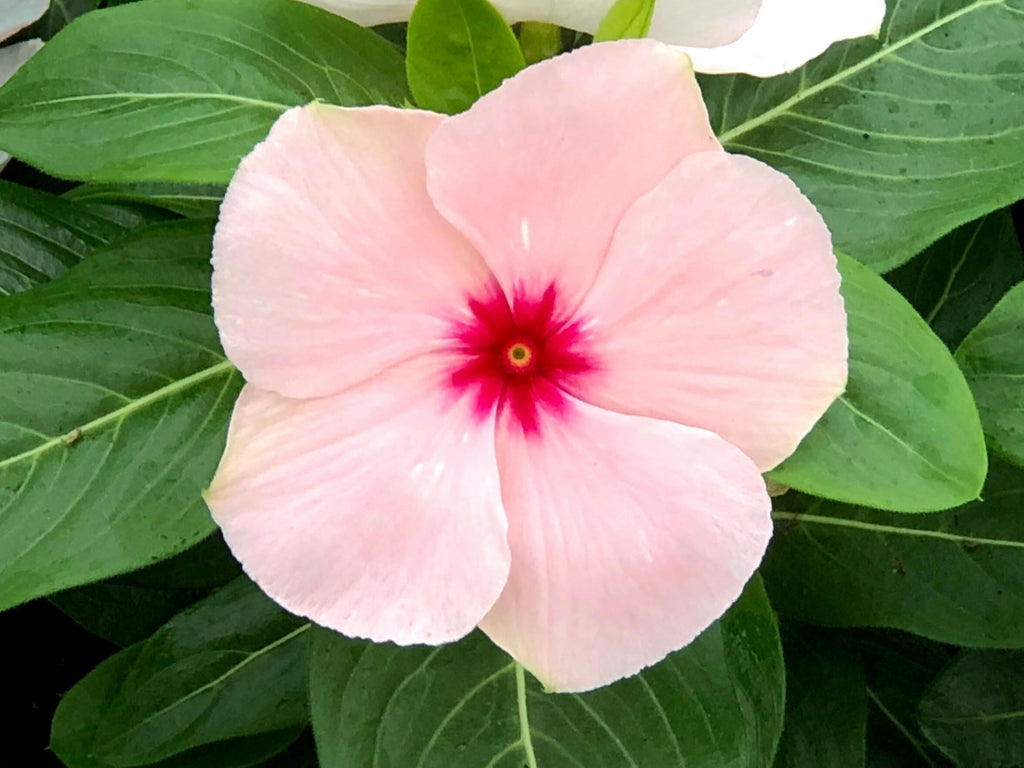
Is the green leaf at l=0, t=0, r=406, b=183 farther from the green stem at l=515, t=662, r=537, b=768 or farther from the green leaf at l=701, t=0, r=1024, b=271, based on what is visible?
the green stem at l=515, t=662, r=537, b=768

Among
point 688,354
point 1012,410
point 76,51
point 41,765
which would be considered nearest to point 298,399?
point 688,354

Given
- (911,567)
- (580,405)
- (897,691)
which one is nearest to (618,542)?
(580,405)

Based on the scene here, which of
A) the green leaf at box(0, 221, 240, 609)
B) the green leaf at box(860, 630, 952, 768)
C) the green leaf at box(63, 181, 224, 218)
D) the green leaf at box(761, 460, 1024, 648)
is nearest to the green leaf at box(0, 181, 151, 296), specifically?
the green leaf at box(63, 181, 224, 218)

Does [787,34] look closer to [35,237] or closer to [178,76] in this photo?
[178,76]

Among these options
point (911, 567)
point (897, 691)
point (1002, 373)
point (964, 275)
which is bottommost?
point (897, 691)

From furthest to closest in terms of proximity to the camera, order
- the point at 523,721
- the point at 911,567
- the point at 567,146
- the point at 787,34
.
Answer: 1. the point at 911,567
2. the point at 523,721
3. the point at 787,34
4. the point at 567,146

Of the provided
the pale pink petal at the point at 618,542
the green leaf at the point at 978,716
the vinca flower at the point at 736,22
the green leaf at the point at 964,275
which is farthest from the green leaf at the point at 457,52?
the green leaf at the point at 978,716
